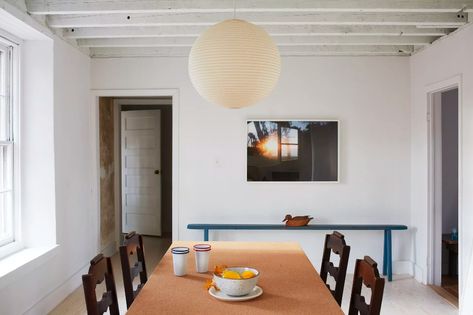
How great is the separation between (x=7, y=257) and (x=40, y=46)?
5.92 feet

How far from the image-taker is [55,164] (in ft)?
13.0

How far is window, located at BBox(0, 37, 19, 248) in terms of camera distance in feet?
11.8

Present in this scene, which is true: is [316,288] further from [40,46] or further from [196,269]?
[40,46]

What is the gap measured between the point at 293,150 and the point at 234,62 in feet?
9.81

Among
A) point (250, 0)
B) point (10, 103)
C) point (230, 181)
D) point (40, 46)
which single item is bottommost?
point (230, 181)

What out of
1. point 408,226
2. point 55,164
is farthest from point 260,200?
point 55,164

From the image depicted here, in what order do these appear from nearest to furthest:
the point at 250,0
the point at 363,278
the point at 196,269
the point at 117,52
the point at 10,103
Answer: the point at 363,278 → the point at 196,269 → the point at 250,0 → the point at 10,103 → the point at 117,52

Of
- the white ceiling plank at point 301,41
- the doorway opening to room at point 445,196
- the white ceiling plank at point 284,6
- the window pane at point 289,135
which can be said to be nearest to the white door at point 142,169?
the white ceiling plank at point 301,41

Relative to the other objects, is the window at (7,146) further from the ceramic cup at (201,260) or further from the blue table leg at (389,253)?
the blue table leg at (389,253)

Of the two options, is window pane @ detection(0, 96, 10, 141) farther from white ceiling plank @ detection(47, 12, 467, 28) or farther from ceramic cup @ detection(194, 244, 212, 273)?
ceramic cup @ detection(194, 244, 212, 273)

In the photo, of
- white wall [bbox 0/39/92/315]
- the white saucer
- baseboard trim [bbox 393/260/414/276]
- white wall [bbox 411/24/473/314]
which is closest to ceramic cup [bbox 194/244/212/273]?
the white saucer

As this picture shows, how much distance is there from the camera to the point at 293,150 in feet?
16.3

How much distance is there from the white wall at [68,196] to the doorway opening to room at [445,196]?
143 inches

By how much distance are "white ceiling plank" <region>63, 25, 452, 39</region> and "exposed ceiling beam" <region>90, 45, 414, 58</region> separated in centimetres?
70
